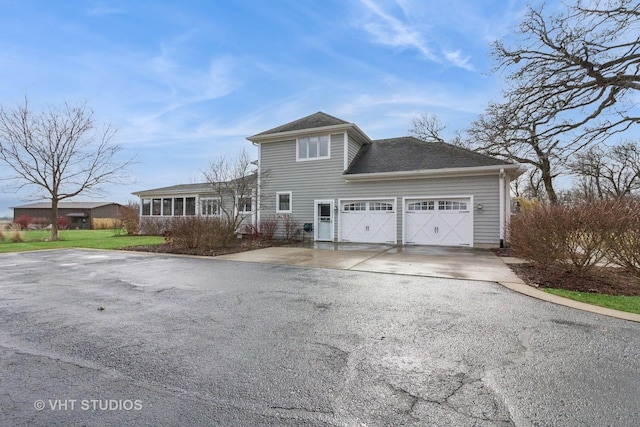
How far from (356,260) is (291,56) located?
13741mm

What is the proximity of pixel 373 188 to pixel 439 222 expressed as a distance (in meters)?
3.51

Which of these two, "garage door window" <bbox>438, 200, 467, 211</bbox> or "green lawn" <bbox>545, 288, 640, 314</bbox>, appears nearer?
"green lawn" <bbox>545, 288, 640, 314</bbox>

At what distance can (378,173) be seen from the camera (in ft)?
48.2

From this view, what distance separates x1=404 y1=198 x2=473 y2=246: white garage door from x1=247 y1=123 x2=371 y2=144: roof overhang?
4.90 m

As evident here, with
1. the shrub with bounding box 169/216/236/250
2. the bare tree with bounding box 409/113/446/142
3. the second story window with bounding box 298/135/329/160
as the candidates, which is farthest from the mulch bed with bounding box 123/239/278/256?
the bare tree with bounding box 409/113/446/142

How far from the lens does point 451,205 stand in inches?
545

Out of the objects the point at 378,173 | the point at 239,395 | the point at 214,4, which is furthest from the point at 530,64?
the point at 239,395

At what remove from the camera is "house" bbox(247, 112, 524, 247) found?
1325 centimetres

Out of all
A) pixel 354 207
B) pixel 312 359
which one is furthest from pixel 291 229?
pixel 312 359

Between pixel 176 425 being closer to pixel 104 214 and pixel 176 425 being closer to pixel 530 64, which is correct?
pixel 530 64

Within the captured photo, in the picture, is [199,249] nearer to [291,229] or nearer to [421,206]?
[291,229]

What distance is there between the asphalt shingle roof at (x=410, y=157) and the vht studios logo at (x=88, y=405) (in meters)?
13.6

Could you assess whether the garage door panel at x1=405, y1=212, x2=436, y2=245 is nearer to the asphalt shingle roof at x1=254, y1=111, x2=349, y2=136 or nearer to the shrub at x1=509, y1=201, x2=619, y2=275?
the asphalt shingle roof at x1=254, y1=111, x2=349, y2=136

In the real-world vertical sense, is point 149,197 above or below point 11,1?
below
